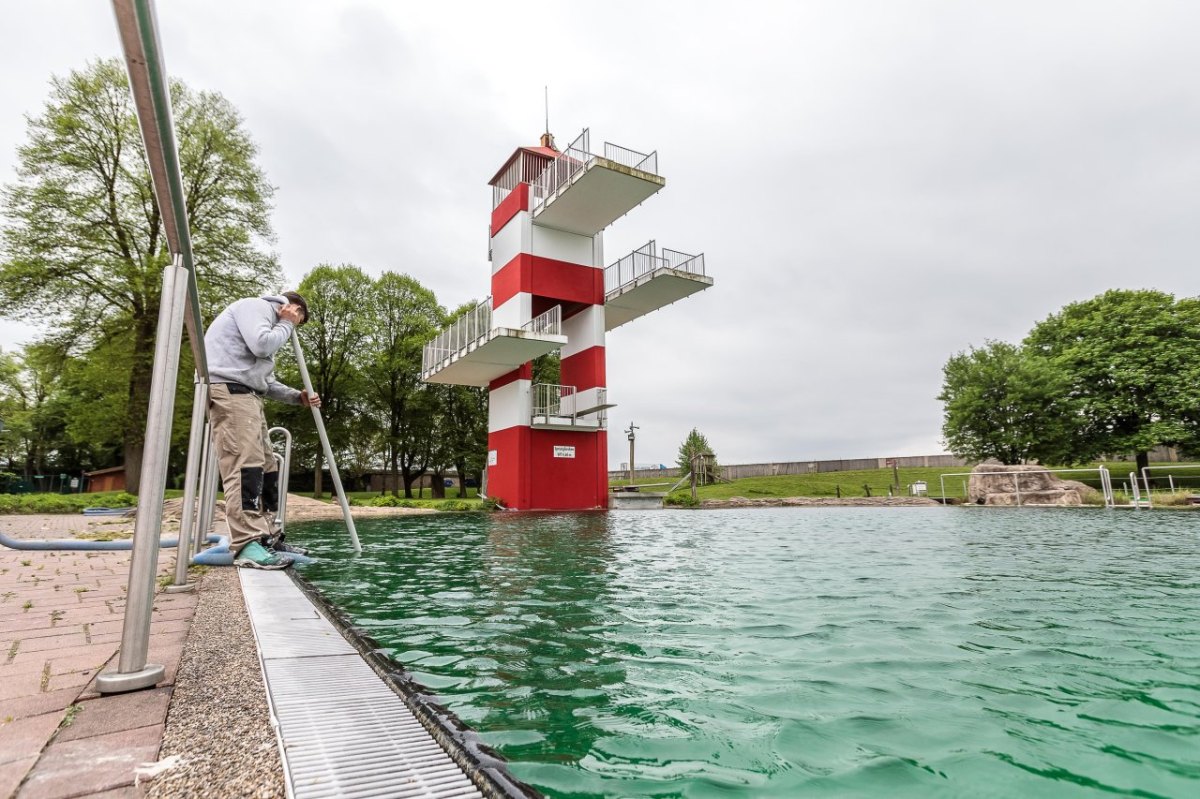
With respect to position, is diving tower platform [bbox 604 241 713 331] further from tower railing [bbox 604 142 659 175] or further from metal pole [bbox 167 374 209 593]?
metal pole [bbox 167 374 209 593]

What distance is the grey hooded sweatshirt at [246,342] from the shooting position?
3.70 m

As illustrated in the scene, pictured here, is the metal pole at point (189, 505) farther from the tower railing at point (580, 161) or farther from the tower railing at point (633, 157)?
the tower railing at point (633, 157)

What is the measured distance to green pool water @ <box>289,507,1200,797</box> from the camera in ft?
3.99

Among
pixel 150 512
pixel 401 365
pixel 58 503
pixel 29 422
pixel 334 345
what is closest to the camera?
pixel 150 512

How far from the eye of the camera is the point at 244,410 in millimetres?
3715

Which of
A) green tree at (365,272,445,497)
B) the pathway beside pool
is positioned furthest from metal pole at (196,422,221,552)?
green tree at (365,272,445,497)

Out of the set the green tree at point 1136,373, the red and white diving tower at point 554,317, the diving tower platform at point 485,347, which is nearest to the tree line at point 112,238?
the diving tower platform at point 485,347

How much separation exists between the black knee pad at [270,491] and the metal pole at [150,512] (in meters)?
2.84

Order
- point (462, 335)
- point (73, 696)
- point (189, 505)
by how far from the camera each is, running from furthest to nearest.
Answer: point (462, 335) → point (189, 505) → point (73, 696)

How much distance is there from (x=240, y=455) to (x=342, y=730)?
3175mm

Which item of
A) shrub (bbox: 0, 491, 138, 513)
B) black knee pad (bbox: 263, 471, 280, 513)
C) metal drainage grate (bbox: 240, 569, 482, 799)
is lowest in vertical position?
metal drainage grate (bbox: 240, 569, 482, 799)

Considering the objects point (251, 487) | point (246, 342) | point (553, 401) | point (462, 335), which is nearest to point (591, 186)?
point (462, 335)

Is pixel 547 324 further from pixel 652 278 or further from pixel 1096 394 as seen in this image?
pixel 1096 394

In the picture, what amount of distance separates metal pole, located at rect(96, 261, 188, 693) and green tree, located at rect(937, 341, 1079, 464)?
3079 centimetres
